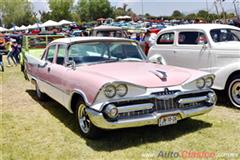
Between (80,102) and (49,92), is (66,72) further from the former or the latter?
(49,92)

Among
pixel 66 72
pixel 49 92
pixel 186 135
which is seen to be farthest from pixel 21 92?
pixel 186 135

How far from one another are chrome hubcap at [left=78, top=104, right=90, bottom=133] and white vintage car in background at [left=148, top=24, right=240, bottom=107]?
2355mm

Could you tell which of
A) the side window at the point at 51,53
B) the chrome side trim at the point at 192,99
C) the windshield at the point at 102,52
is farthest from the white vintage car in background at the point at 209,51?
the side window at the point at 51,53

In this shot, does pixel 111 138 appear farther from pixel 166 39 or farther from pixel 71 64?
pixel 166 39

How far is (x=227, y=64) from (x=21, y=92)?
568 cm

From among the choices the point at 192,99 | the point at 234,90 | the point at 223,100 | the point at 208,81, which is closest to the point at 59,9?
the point at 223,100

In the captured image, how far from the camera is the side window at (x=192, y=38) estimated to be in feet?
25.0

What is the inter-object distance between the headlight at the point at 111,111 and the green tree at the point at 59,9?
7884 centimetres

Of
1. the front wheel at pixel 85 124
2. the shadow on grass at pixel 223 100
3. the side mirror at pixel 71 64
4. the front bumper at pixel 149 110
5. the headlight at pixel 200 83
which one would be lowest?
the shadow on grass at pixel 223 100

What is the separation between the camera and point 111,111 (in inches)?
171

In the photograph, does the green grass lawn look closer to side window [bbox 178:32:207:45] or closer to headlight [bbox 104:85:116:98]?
headlight [bbox 104:85:116:98]

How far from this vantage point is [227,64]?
6973mm

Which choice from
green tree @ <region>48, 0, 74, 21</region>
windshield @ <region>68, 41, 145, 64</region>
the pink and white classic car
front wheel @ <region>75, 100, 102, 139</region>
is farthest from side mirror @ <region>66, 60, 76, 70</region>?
green tree @ <region>48, 0, 74, 21</region>

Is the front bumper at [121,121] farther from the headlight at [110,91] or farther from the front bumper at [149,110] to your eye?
the headlight at [110,91]
